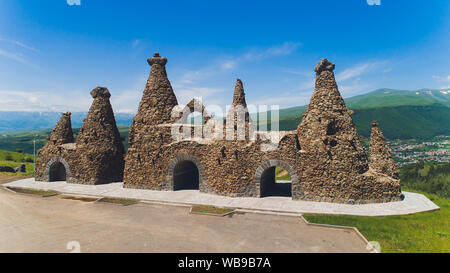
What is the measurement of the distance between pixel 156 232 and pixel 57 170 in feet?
72.7

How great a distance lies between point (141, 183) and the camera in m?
23.8

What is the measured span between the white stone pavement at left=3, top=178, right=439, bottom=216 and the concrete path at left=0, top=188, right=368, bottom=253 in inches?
65.7

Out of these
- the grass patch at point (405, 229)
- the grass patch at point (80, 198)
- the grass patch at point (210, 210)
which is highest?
the grass patch at point (405, 229)

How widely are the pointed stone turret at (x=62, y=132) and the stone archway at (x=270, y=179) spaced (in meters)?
23.0

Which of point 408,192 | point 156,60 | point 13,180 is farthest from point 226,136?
point 13,180

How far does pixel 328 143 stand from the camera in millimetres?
18797

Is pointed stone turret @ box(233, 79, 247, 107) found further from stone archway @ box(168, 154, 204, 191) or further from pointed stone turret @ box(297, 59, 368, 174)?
stone archway @ box(168, 154, 204, 191)

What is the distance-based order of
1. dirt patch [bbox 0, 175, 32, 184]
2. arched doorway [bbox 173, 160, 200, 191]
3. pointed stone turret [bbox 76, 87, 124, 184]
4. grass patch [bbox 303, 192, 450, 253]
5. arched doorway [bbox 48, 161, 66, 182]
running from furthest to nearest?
dirt patch [bbox 0, 175, 32, 184]
arched doorway [bbox 48, 161, 66, 182]
pointed stone turret [bbox 76, 87, 124, 184]
arched doorway [bbox 173, 160, 200, 191]
grass patch [bbox 303, 192, 450, 253]

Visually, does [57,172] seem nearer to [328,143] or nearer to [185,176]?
[185,176]

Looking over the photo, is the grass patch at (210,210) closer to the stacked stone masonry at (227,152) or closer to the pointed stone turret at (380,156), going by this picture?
the stacked stone masonry at (227,152)

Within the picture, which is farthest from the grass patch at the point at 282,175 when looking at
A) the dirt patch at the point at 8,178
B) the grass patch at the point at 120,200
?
the dirt patch at the point at 8,178

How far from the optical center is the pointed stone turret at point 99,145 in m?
25.9

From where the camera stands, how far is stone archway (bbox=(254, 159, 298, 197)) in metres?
19.3

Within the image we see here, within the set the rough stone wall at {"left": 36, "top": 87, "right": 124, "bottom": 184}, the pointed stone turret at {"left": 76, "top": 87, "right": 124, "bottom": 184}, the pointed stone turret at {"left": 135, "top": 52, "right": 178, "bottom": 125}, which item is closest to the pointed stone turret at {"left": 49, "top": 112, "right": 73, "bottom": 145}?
the rough stone wall at {"left": 36, "top": 87, "right": 124, "bottom": 184}
